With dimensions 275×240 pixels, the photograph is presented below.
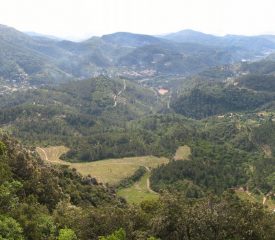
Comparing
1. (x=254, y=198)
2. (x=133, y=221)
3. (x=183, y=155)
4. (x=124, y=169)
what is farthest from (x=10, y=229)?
(x=183, y=155)

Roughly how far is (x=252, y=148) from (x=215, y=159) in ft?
81.4

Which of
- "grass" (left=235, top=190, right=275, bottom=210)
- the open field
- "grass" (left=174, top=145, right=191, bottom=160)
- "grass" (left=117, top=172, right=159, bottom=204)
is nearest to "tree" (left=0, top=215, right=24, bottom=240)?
"grass" (left=117, top=172, right=159, bottom=204)

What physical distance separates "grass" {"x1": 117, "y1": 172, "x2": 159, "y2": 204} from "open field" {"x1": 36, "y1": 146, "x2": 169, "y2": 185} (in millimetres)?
5788

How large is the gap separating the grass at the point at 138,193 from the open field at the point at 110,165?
5.79m

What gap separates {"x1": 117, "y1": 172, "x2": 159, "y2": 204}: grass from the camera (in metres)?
147

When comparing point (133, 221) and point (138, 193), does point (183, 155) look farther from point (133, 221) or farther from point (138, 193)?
point (133, 221)

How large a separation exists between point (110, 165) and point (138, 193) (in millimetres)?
32164

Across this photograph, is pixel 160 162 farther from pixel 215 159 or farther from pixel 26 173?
pixel 26 173

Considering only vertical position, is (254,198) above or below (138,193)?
above

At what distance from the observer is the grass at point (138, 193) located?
14666 centimetres

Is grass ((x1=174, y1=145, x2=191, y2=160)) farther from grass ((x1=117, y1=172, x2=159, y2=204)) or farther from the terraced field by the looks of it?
grass ((x1=117, y1=172, x2=159, y2=204))

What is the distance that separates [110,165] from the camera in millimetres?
183750

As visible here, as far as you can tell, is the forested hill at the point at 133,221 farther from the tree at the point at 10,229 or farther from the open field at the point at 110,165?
the open field at the point at 110,165

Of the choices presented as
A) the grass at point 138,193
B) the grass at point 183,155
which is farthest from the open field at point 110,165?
the grass at point 138,193
